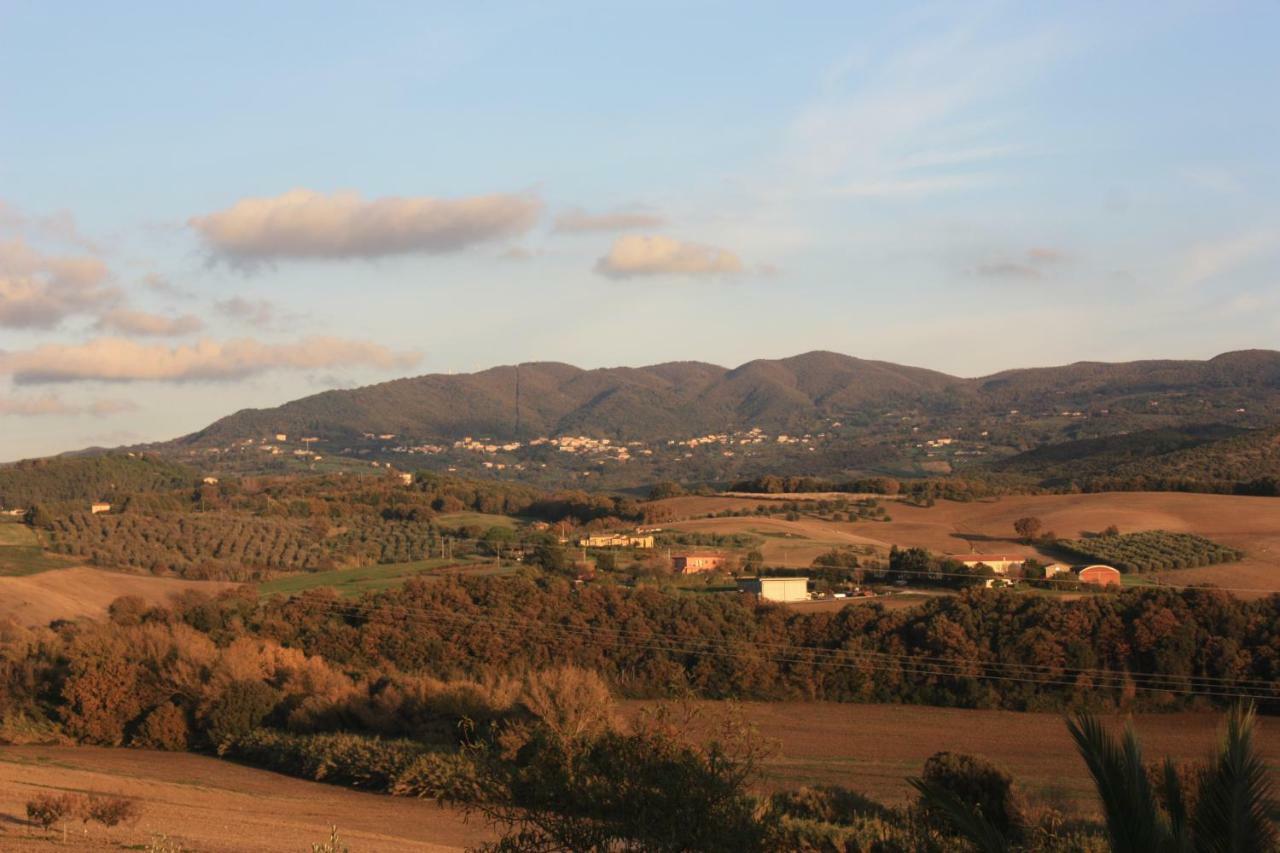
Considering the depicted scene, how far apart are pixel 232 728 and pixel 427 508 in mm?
47286

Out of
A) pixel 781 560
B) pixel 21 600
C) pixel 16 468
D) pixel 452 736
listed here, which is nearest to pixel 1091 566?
pixel 781 560

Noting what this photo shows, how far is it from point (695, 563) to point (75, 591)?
2715 cm

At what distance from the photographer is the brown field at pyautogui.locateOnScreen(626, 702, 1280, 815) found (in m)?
25.4

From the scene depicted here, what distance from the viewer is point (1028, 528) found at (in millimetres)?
62750

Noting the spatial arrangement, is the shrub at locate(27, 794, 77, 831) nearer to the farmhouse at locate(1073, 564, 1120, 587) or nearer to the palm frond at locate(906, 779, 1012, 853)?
the palm frond at locate(906, 779, 1012, 853)

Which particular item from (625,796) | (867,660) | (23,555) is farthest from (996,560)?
(23,555)

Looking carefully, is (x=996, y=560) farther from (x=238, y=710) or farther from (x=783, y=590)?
(x=238, y=710)

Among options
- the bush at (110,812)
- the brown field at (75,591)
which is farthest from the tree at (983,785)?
the brown field at (75,591)

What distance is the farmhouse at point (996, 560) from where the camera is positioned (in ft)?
173

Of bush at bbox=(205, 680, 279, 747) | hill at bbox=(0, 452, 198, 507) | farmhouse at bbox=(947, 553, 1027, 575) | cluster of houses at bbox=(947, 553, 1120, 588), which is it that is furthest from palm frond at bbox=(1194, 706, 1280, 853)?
hill at bbox=(0, 452, 198, 507)

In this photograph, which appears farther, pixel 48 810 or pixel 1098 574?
pixel 1098 574

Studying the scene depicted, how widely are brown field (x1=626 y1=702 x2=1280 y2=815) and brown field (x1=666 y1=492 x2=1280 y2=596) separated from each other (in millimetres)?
20000

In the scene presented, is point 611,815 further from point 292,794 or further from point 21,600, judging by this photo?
point 21,600

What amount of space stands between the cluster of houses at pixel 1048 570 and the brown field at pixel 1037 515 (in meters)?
2.39
